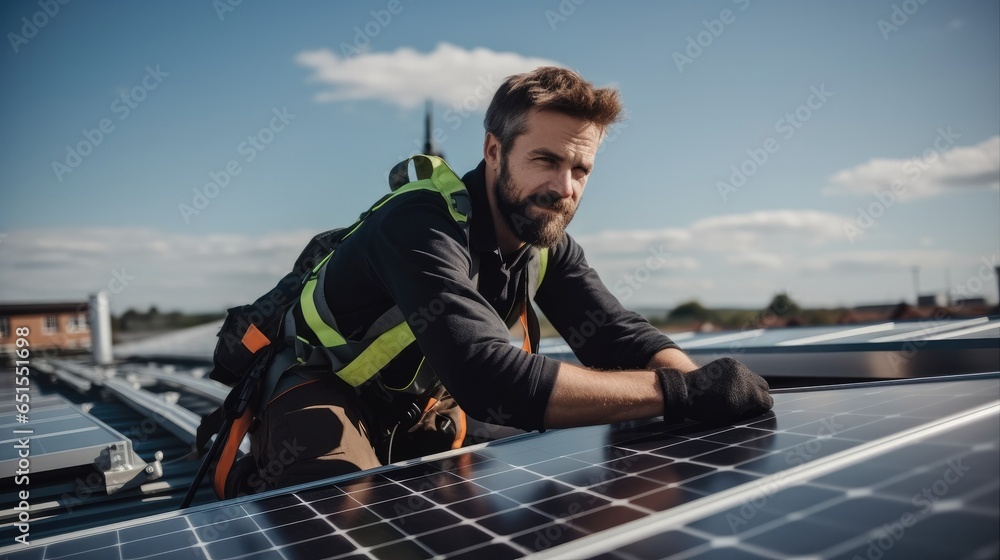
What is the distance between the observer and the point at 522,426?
1788mm

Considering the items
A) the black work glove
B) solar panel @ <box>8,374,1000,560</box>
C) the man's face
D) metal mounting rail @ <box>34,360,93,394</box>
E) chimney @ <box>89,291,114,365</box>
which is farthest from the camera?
chimney @ <box>89,291,114,365</box>

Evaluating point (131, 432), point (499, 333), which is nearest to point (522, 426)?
point (499, 333)

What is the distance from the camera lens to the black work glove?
67.8 inches

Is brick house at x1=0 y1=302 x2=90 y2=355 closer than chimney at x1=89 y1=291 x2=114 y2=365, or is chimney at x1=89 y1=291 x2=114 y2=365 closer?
chimney at x1=89 y1=291 x2=114 y2=365

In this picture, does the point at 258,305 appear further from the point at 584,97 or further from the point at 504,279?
the point at 584,97

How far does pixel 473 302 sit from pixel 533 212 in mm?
578

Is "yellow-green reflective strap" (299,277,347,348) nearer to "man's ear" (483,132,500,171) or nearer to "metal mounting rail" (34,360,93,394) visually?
"man's ear" (483,132,500,171)

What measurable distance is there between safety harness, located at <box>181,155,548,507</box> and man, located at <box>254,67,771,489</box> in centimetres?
3

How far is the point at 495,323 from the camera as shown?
6.16 feet

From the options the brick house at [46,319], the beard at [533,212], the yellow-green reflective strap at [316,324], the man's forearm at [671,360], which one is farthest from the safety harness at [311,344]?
the brick house at [46,319]

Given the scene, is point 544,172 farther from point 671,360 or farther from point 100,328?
point 100,328

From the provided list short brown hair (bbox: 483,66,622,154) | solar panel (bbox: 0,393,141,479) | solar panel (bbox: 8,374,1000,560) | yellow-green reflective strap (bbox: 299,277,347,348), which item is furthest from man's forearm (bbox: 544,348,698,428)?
solar panel (bbox: 0,393,141,479)

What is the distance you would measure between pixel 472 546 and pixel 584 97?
165 centimetres

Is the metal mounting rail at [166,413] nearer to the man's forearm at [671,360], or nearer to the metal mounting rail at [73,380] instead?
the metal mounting rail at [73,380]
